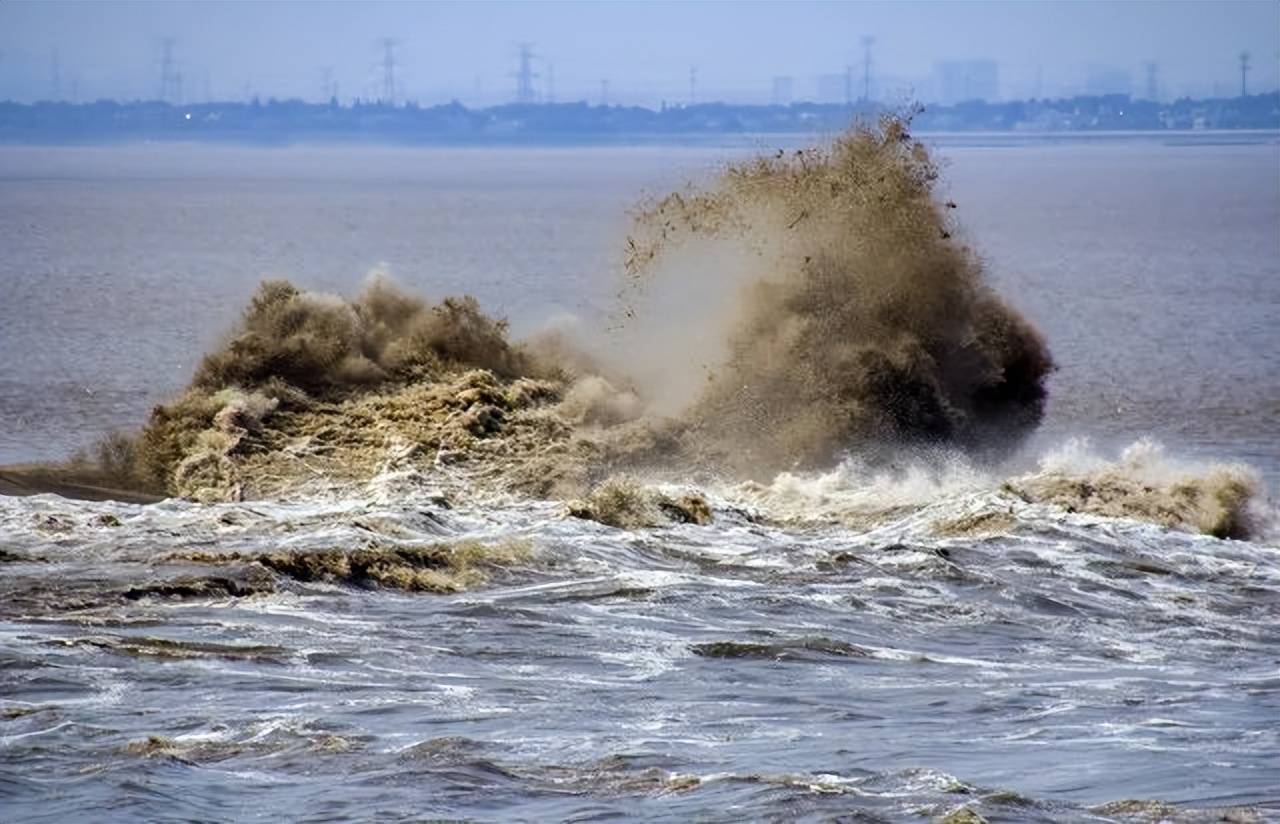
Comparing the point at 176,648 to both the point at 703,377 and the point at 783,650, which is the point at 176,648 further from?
the point at 703,377

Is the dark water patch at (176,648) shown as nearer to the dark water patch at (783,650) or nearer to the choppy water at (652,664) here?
the choppy water at (652,664)

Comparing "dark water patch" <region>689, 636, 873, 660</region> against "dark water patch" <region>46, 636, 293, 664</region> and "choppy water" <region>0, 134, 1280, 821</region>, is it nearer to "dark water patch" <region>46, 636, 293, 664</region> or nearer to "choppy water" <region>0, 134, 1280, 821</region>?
"choppy water" <region>0, 134, 1280, 821</region>

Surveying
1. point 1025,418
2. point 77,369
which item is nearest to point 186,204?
point 77,369

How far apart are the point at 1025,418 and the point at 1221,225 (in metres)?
75.3

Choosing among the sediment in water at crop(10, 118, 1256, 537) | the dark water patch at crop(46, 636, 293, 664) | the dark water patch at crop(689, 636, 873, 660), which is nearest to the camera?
the dark water patch at crop(46, 636, 293, 664)

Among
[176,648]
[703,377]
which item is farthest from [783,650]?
[703,377]

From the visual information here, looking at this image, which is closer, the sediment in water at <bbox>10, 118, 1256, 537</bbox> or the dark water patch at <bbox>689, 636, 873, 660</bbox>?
the dark water patch at <bbox>689, 636, 873, 660</bbox>

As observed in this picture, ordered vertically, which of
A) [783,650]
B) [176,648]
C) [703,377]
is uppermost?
[703,377]

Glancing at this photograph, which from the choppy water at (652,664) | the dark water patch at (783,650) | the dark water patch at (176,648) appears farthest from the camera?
the dark water patch at (783,650)

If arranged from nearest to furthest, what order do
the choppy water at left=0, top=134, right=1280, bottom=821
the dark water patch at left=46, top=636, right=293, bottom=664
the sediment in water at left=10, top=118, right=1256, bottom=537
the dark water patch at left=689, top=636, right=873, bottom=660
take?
the choppy water at left=0, top=134, right=1280, bottom=821 < the dark water patch at left=46, top=636, right=293, bottom=664 < the dark water patch at left=689, top=636, right=873, bottom=660 < the sediment in water at left=10, top=118, right=1256, bottom=537

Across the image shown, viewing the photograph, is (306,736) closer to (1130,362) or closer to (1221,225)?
(1130,362)

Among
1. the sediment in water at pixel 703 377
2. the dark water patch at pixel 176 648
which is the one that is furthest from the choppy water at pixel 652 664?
the sediment in water at pixel 703 377

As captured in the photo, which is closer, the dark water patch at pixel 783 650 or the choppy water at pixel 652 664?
the choppy water at pixel 652 664

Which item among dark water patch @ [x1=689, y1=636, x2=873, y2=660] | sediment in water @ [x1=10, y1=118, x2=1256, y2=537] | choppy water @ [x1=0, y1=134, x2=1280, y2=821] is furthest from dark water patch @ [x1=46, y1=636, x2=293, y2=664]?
sediment in water @ [x1=10, y1=118, x2=1256, y2=537]
